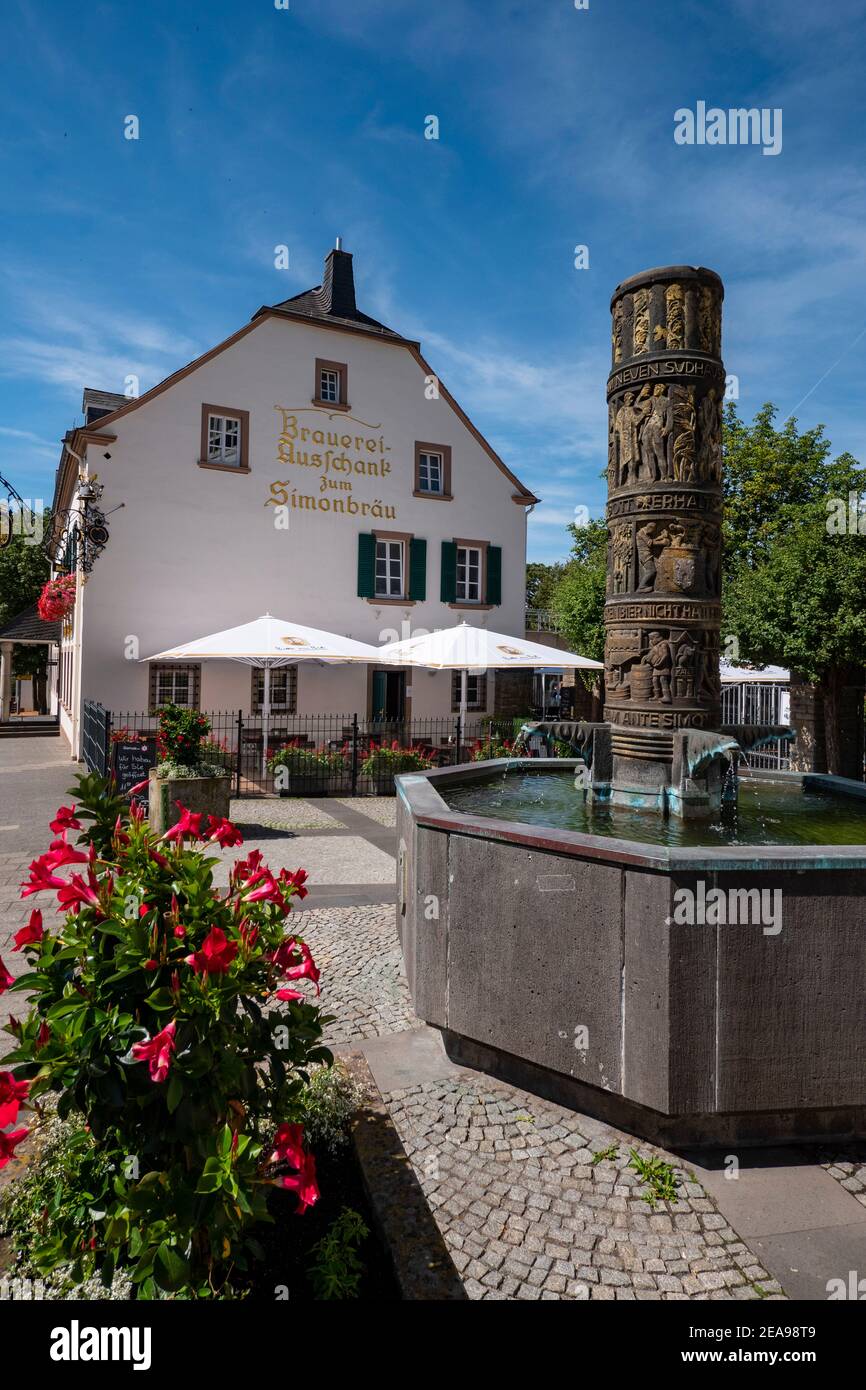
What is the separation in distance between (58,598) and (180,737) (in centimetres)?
1287

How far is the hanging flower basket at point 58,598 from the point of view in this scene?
2111 centimetres

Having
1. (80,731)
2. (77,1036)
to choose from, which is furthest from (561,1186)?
(80,731)

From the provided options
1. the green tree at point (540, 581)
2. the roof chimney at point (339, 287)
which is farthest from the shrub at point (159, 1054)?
the green tree at point (540, 581)

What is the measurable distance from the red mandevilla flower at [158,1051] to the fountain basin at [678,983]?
2.27 m

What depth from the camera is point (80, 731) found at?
59.6ft

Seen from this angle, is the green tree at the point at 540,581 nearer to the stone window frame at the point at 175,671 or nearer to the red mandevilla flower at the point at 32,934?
the stone window frame at the point at 175,671

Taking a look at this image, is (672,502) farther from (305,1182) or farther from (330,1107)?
(305,1182)

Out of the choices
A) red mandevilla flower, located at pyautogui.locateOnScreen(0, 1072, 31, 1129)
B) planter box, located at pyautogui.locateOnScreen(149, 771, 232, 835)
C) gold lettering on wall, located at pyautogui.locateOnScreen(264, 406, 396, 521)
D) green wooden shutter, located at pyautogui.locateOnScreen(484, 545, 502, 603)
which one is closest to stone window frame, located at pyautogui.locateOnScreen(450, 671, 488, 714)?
green wooden shutter, located at pyautogui.locateOnScreen(484, 545, 502, 603)

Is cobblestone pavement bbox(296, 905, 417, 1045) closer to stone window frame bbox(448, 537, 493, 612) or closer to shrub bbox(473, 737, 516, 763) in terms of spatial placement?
shrub bbox(473, 737, 516, 763)

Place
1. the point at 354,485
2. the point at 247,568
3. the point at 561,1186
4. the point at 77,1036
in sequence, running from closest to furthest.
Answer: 1. the point at 77,1036
2. the point at 561,1186
3. the point at 247,568
4. the point at 354,485

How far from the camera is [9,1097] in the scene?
204 centimetres
